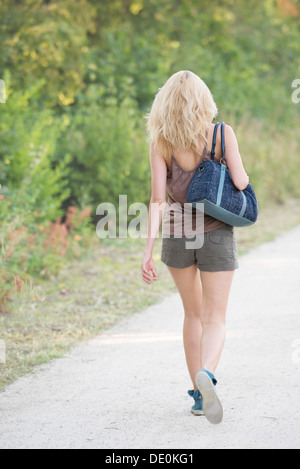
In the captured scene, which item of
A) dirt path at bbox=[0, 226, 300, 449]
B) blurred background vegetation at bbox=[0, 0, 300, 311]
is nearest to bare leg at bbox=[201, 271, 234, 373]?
dirt path at bbox=[0, 226, 300, 449]

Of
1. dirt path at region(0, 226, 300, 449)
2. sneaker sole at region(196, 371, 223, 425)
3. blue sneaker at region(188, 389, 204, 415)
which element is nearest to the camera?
sneaker sole at region(196, 371, 223, 425)

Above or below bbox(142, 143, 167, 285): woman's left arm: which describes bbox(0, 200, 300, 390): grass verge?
below

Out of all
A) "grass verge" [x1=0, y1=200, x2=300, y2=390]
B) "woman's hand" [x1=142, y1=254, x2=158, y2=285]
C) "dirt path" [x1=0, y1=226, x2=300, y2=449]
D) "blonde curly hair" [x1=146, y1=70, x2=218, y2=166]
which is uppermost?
"blonde curly hair" [x1=146, y1=70, x2=218, y2=166]

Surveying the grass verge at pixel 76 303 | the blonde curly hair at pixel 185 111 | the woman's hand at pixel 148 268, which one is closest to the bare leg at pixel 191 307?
the woman's hand at pixel 148 268

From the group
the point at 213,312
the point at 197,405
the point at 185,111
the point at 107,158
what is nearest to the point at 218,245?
the point at 213,312

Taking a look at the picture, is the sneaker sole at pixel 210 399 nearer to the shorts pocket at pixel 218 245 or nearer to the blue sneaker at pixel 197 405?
the blue sneaker at pixel 197 405

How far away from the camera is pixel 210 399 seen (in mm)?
3400

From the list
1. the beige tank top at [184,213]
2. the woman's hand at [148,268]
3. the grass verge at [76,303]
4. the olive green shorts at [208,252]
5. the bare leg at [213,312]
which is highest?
the beige tank top at [184,213]

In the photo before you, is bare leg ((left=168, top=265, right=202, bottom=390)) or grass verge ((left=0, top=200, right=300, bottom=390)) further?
grass verge ((left=0, top=200, right=300, bottom=390))

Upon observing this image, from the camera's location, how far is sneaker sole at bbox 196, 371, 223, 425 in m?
3.39

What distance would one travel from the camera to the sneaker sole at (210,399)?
11.1 feet

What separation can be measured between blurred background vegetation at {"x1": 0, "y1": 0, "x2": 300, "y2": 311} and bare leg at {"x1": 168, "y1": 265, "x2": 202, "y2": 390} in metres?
2.30

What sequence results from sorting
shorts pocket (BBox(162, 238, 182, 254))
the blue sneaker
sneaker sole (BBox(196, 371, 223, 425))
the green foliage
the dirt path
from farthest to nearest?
the green foliage, the blue sneaker, shorts pocket (BBox(162, 238, 182, 254)), the dirt path, sneaker sole (BBox(196, 371, 223, 425))

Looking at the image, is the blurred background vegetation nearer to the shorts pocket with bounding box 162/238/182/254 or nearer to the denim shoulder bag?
the shorts pocket with bounding box 162/238/182/254
